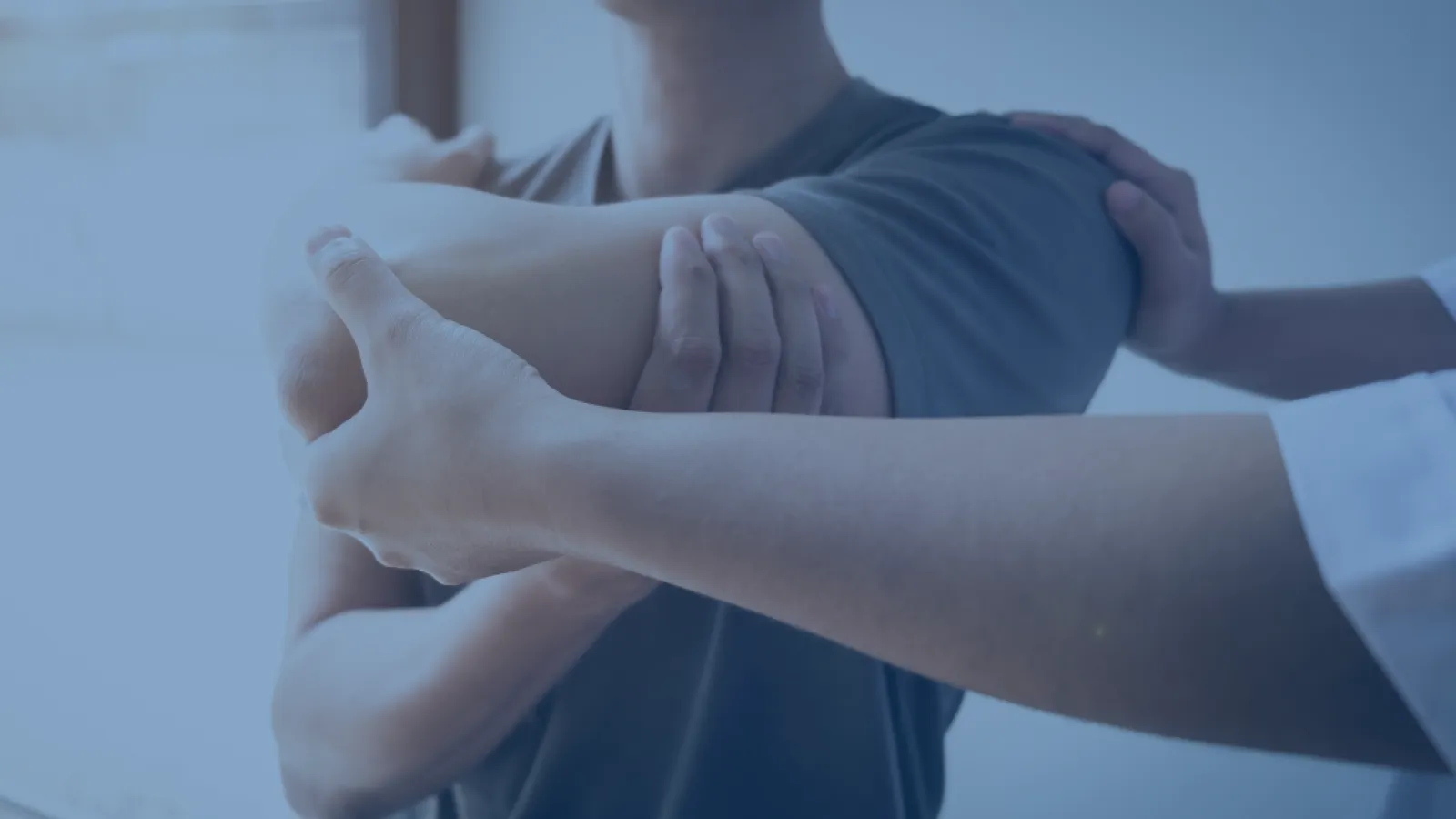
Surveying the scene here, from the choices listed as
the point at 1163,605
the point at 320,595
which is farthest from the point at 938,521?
the point at 320,595

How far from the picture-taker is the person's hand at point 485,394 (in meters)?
0.35

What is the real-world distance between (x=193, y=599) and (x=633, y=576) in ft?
3.61

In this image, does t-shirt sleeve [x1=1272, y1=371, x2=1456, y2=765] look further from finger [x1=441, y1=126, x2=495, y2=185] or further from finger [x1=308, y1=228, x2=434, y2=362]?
finger [x1=441, y1=126, x2=495, y2=185]

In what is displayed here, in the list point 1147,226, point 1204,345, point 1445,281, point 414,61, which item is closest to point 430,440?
point 1147,226

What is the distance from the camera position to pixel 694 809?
0.54 meters

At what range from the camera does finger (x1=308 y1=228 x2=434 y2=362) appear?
15.3 inches

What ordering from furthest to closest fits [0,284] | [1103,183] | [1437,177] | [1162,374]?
[0,284] → [1162,374] → [1437,177] → [1103,183]

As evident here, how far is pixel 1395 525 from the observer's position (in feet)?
0.82

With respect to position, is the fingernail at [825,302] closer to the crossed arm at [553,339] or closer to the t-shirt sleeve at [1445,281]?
the crossed arm at [553,339]

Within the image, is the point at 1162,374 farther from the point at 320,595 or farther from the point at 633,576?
the point at 320,595

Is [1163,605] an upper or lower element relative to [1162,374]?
upper

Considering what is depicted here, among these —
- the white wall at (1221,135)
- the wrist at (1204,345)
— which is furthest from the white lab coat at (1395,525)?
the white wall at (1221,135)

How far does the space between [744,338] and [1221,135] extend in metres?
0.67

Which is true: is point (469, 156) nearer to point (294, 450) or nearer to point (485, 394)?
point (294, 450)
